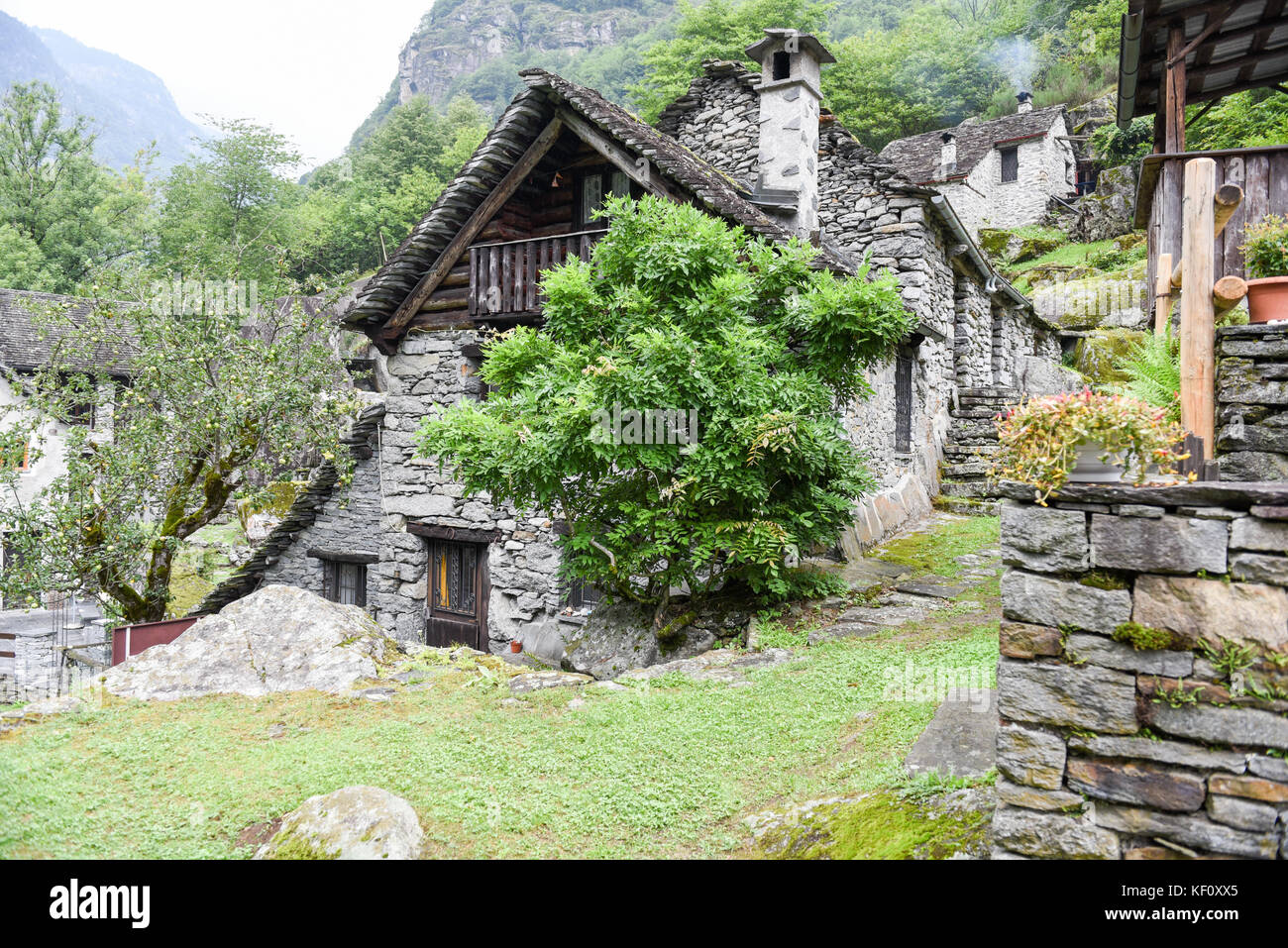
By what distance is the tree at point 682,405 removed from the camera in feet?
21.9

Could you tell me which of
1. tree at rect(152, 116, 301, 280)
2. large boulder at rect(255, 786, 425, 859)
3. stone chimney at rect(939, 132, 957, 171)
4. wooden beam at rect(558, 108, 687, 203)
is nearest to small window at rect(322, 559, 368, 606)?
wooden beam at rect(558, 108, 687, 203)

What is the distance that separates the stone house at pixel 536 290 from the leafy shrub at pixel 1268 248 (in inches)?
160

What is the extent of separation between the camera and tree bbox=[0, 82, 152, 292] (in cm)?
2852

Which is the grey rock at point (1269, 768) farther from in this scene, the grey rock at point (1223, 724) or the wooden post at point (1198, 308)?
the wooden post at point (1198, 308)

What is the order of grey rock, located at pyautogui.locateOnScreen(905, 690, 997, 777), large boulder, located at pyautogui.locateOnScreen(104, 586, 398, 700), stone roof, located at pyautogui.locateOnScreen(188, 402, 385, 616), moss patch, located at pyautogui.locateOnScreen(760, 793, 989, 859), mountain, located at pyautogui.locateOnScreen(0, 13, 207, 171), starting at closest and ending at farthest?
moss patch, located at pyautogui.locateOnScreen(760, 793, 989, 859) → grey rock, located at pyautogui.locateOnScreen(905, 690, 997, 777) → large boulder, located at pyautogui.locateOnScreen(104, 586, 398, 700) → stone roof, located at pyautogui.locateOnScreen(188, 402, 385, 616) → mountain, located at pyautogui.locateOnScreen(0, 13, 207, 171)

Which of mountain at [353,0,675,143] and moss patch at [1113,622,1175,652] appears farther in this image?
mountain at [353,0,675,143]

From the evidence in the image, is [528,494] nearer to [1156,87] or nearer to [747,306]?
[747,306]

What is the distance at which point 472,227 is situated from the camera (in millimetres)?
10688

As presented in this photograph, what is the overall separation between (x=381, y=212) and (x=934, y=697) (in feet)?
115

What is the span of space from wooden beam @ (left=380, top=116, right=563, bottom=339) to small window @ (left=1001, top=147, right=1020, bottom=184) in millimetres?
24453

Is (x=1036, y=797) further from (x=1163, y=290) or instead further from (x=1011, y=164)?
(x=1011, y=164)

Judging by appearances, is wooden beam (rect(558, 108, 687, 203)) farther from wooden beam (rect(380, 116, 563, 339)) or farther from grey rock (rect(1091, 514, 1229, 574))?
Answer: grey rock (rect(1091, 514, 1229, 574))

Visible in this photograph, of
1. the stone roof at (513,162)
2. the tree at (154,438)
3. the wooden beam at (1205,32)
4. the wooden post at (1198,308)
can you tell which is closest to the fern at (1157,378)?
the wooden post at (1198,308)

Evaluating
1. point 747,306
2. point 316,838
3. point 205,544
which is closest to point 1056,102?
point 747,306
